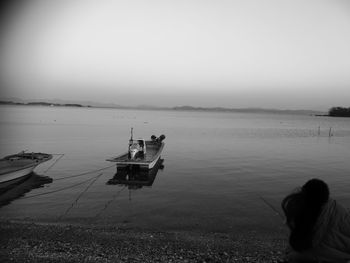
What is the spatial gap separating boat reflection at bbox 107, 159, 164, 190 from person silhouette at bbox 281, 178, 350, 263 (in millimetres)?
15653

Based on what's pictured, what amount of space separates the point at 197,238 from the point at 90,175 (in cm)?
1376

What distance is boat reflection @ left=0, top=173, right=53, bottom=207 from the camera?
53.2 ft

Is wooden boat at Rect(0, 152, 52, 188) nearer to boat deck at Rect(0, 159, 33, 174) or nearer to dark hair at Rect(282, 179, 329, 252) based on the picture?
boat deck at Rect(0, 159, 33, 174)

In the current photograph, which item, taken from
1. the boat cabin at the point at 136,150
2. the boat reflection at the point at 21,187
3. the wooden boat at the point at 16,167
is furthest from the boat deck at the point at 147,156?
the wooden boat at the point at 16,167

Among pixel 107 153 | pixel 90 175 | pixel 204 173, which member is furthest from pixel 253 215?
pixel 107 153

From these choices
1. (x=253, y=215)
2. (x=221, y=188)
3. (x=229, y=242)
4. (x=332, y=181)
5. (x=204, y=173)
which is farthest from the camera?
(x=204, y=173)

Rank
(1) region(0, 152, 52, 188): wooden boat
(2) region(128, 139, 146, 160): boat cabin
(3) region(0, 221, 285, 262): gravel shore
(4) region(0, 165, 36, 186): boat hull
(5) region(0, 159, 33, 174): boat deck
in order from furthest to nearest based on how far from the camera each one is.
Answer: (2) region(128, 139, 146, 160): boat cabin, (5) region(0, 159, 33, 174): boat deck, (1) region(0, 152, 52, 188): wooden boat, (4) region(0, 165, 36, 186): boat hull, (3) region(0, 221, 285, 262): gravel shore

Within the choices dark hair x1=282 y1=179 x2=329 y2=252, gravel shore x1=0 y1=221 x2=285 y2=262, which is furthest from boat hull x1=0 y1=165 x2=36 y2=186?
dark hair x1=282 y1=179 x2=329 y2=252

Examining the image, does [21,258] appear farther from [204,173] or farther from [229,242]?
[204,173]

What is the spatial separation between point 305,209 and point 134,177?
60.9 ft

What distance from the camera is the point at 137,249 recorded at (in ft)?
30.2

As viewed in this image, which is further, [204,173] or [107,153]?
[107,153]

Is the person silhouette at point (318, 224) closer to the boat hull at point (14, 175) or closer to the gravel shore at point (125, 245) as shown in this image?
the gravel shore at point (125, 245)

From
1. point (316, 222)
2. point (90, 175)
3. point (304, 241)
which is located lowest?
point (90, 175)
